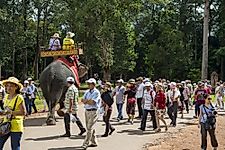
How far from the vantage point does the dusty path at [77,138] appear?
14211 mm

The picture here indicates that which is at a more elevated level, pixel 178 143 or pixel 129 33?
pixel 129 33

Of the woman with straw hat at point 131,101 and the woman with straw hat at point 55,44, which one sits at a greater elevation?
the woman with straw hat at point 55,44

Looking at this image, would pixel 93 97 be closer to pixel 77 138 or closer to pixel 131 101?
pixel 77 138

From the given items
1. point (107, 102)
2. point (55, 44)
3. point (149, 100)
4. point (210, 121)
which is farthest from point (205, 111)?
point (55, 44)

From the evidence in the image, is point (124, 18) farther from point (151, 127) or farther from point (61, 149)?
point (61, 149)

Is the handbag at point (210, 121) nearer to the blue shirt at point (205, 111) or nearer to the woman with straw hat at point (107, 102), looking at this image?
the blue shirt at point (205, 111)

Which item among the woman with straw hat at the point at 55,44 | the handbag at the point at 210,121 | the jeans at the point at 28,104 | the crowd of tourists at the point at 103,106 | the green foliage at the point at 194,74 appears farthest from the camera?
the green foliage at the point at 194,74

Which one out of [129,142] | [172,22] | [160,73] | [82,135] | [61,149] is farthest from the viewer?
[172,22]

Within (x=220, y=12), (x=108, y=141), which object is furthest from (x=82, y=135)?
(x=220, y=12)

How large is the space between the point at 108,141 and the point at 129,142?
2.10 ft

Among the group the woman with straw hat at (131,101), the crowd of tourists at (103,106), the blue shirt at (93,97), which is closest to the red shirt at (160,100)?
the crowd of tourists at (103,106)

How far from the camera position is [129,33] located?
63.4 metres

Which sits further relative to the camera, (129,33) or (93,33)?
(129,33)

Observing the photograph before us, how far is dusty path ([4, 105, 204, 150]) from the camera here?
14211 mm
